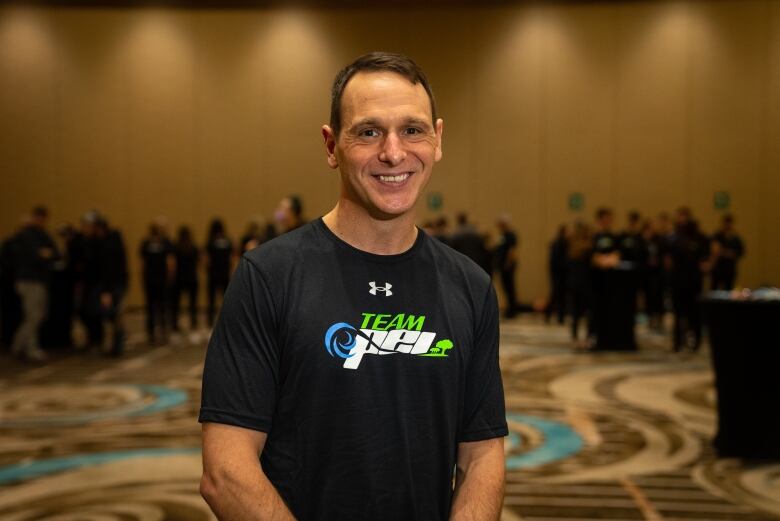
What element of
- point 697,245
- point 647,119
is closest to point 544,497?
point 697,245

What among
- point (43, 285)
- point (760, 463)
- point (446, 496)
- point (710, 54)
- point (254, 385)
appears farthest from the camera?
point (710, 54)

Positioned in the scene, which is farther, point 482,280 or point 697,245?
point 697,245

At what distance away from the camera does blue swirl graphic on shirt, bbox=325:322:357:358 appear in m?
1.55

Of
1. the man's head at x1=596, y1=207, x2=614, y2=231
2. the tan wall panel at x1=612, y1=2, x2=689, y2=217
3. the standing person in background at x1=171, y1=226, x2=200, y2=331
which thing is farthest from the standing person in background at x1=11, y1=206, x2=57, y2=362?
the tan wall panel at x1=612, y1=2, x2=689, y2=217

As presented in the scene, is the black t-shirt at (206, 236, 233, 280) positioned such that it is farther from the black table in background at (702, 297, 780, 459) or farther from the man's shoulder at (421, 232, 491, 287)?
the man's shoulder at (421, 232, 491, 287)

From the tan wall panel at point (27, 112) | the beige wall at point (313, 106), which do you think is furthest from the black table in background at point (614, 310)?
the tan wall panel at point (27, 112)

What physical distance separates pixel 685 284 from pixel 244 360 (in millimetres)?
9282

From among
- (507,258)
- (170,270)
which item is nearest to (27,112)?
(170,270)

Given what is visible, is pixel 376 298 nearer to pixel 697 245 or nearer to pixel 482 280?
pixel 482 280

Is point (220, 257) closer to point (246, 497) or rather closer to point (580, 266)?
point (580, 266)

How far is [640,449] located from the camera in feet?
17.9

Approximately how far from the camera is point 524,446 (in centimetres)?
548

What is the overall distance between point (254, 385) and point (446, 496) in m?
0.44

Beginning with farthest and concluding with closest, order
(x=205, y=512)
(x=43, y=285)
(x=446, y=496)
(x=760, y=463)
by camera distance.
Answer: (x=43, y=285), (x=760, y=463), (x=205, y=512), (x=446, y=496)
